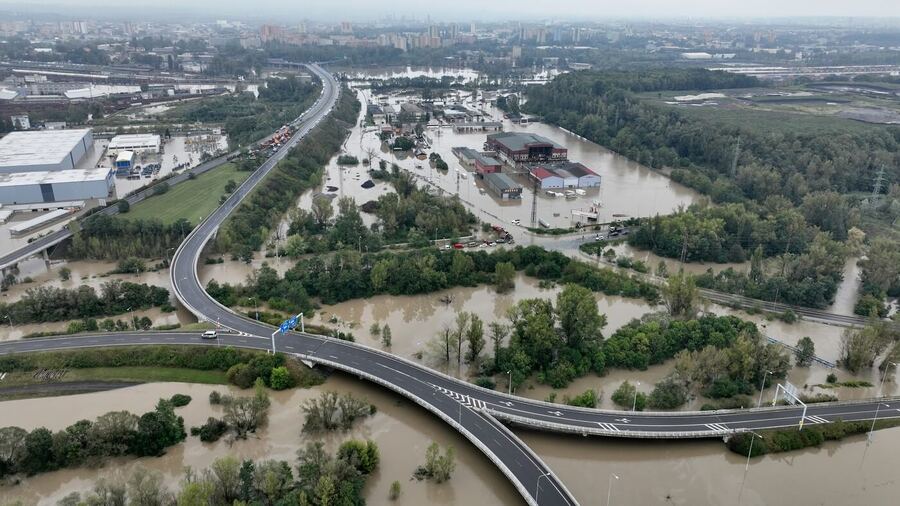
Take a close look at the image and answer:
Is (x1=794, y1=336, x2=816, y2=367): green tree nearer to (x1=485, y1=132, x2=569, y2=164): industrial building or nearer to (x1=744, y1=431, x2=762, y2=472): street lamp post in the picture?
(x1=744, y1=431, x2=762, y2=472): street lamp post

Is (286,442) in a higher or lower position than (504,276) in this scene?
lower

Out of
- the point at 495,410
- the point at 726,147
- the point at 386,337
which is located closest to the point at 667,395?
the point at 495,410

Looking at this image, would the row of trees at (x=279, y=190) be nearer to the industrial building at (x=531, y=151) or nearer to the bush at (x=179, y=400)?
the bush at (x=179, y=400)

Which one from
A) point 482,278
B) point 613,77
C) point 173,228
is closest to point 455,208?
point 482,278

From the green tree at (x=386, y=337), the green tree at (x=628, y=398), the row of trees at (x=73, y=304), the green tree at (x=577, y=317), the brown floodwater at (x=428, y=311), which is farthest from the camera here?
the row of trees at (x=73, y=304)

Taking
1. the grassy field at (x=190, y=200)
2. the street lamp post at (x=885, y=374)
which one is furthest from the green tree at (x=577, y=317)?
the grassy field at (x=190, y=200)

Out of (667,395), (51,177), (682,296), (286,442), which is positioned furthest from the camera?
(51,177)

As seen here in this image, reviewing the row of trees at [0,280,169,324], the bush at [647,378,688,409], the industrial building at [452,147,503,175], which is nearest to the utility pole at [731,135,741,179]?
the industrial building at [452,147,503,175]

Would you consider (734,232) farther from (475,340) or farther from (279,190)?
(279,190)
